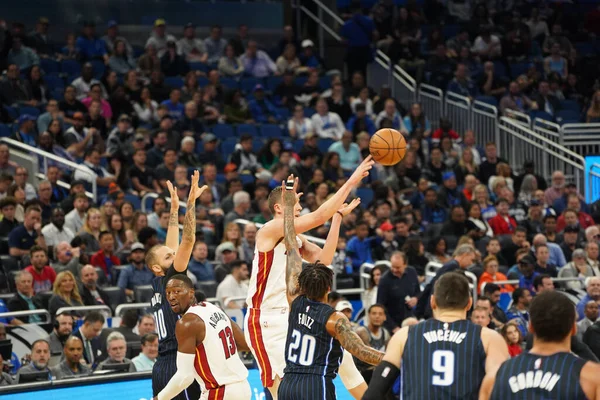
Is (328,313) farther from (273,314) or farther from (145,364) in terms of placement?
(145,364)

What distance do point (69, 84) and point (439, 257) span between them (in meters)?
7.73

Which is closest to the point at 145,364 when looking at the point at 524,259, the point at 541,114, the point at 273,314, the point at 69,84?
the point at 273,314

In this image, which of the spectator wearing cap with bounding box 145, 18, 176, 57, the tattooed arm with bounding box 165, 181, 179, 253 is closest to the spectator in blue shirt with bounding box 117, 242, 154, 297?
the tattooed arm with bounding box 165, 181, 179, 253

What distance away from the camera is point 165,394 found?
7.39m

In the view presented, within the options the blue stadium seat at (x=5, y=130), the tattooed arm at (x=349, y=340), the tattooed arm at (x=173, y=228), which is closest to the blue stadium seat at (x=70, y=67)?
the blue stadium seat at (x=5, y=130)

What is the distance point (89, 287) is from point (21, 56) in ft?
24.5

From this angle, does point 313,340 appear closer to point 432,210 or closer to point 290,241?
point 290,241

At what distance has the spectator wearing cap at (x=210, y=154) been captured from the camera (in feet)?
57.2

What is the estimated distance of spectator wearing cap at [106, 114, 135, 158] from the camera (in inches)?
675

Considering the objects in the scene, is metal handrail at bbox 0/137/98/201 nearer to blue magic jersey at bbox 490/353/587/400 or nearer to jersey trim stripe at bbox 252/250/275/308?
jersey trim stripe at bbox 252/250/275/308

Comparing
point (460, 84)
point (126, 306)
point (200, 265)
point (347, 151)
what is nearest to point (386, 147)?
point (126, 306)

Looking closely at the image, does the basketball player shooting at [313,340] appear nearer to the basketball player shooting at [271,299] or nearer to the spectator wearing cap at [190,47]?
the basketball player shooting at [271,299]

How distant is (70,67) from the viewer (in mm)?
19500

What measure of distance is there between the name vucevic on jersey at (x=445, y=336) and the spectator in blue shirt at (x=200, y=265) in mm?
8411
